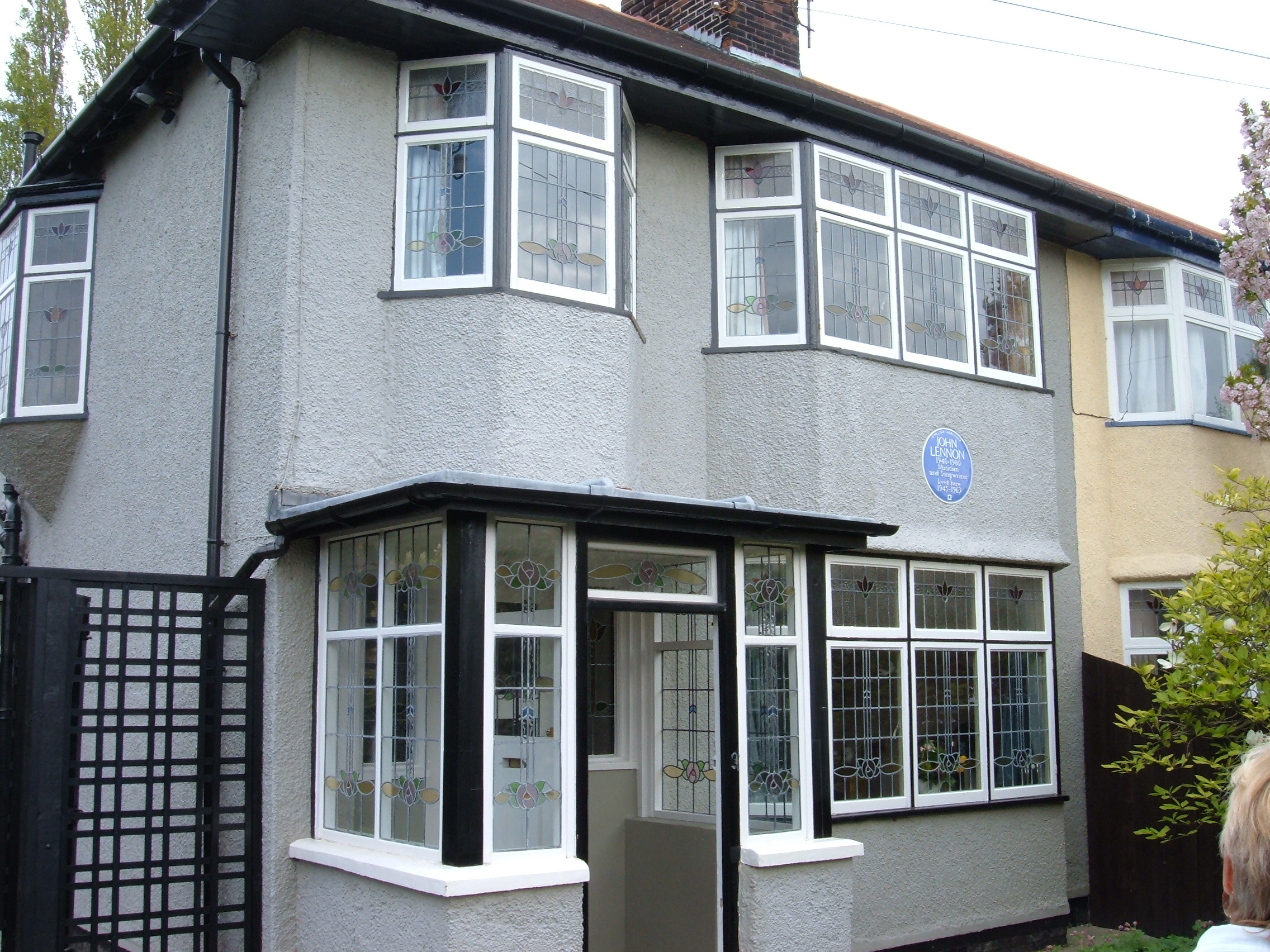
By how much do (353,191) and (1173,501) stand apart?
8.31 m

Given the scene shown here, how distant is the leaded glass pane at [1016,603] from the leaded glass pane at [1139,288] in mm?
3374

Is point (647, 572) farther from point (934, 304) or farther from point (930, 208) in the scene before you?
point (930, 208)

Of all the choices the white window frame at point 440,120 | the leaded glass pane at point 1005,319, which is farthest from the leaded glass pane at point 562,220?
the leaded glass pane at point 1005,319

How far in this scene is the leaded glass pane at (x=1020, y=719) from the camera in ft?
35.0

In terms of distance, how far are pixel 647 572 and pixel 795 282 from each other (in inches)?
135

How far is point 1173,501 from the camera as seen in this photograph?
12297 millimetres

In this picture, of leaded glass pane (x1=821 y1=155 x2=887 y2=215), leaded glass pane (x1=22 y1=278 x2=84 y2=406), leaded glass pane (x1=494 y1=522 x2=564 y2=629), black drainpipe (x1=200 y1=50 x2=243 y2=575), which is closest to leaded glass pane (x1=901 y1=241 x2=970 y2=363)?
leaded glass pane (x1=821 y1=155 x2=887 y2=215)

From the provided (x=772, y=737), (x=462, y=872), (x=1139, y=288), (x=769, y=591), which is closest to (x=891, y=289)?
(x=769, y=591)

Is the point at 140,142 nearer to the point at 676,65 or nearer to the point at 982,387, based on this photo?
the point at 676,65

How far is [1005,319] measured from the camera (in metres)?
11.5

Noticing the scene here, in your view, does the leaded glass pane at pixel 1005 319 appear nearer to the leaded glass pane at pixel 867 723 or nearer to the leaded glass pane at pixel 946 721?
the leaded glass pane at pixel 946 721

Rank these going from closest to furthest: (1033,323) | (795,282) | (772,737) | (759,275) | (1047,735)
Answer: (772,737), (795,282), (759,275), (1047,735), (1033,323)

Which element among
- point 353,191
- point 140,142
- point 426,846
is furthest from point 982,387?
point 140,142

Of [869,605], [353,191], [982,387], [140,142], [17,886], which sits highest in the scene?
[140,142]
